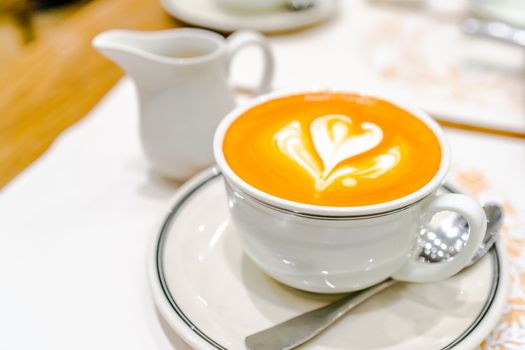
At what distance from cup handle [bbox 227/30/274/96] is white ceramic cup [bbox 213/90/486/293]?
0.20m

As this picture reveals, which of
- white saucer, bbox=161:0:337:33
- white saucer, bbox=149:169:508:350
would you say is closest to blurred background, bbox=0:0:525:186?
white saucer, bbox=161:0:337:33

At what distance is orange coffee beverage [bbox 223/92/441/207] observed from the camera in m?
0.43

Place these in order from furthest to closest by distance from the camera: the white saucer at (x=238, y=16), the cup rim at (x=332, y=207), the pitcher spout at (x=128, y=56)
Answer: the white saucer at (x=238, y=16), the pitcher spout at (x=128, y=56), the cup rim at (x=332, y=207)

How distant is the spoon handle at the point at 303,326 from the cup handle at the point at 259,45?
317mm

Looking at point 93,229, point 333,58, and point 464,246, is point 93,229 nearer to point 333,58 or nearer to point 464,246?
point 464,246

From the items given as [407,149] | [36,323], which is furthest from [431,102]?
[36,323]

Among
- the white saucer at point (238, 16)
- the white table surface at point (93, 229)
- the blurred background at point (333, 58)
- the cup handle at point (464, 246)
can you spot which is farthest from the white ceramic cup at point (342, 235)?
the white saucer at point (238, 16)

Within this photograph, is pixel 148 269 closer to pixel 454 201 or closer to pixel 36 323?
pixel 36 323

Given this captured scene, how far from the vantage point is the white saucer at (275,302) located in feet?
1.40

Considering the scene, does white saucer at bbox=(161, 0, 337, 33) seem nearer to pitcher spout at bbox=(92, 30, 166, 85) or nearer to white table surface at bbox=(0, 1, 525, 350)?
white table surface at bbox=(0, 1, 525, 350)

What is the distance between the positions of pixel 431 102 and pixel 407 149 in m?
0.37

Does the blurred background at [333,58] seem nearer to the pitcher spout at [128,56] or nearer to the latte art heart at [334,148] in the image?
the pitcher spout at [128,56]

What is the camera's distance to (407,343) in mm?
427

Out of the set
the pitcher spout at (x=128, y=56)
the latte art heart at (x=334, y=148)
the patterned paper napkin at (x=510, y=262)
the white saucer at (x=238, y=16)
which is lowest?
the patterned paper napkin at (x=510, y=262)
